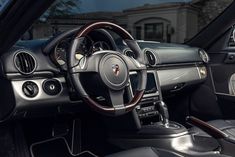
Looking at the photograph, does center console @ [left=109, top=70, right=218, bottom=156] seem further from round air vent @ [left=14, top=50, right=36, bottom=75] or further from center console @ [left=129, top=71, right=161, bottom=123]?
round air vent @ [left=14, top=50, right=36, bottom=75]

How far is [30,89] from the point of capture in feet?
8.29

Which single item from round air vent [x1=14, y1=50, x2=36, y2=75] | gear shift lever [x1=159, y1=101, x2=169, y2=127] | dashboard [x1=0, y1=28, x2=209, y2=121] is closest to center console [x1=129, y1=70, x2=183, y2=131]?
gear shift lever [x1=159, y1=101, x2=169, y2=127]

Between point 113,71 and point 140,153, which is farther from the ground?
point 113,71

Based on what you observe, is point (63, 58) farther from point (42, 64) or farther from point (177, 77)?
point (177, 77)

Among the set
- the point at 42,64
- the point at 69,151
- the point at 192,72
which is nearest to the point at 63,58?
the point at 42,64

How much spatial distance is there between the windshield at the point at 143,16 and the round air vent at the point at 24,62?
0.16 meters

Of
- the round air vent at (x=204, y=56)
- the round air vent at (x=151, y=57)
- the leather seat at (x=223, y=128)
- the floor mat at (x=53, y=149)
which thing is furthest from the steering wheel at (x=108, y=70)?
the round air vent at (x=204, y=56)

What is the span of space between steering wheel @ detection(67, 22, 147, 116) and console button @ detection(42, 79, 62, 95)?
0.33m

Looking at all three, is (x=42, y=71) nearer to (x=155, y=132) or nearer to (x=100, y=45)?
(x=100, y=45)

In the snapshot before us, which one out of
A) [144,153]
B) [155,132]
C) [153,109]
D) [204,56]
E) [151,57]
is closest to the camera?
[144,153]

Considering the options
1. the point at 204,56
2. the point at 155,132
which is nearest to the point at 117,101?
the point at 155,132

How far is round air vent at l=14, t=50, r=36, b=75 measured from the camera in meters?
2.47

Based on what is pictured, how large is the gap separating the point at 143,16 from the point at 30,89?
3.69 feet

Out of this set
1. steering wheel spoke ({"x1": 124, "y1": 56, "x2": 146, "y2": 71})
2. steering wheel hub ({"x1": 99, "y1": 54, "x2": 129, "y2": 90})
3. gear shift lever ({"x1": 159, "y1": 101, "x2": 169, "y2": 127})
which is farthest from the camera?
gear shift lever ({"x1": 159, "y1": 101, "x2": 169, "y2": 127})
